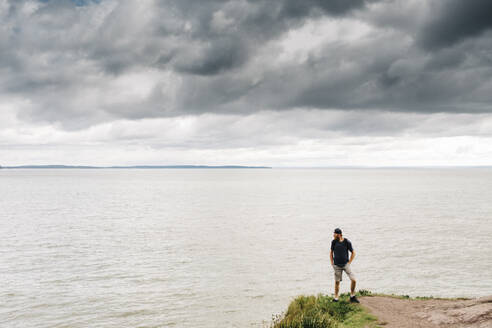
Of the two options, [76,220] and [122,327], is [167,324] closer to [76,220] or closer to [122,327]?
[122,327]

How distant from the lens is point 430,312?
16781 millimetres

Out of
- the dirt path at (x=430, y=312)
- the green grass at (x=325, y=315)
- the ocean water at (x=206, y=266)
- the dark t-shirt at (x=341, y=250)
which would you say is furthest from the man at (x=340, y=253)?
the ocean water at (x=206, y=266)

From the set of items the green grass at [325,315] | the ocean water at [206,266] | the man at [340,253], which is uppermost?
the man at [340,253]

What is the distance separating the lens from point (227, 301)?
23.6m

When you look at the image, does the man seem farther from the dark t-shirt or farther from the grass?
the grass

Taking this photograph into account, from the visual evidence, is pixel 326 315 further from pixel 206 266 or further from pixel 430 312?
pixel 206 266

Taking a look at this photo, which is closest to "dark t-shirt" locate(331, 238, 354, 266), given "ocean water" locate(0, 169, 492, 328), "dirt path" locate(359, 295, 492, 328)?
"dirt path" locate(359, 295, 492, 328)

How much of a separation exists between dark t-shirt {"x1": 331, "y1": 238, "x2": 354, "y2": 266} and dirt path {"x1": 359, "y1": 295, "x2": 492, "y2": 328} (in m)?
2.62

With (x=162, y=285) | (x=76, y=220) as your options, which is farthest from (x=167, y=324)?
(x=76, y=220)

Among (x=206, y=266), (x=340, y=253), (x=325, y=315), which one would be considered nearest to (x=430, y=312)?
(x=340, y=253)

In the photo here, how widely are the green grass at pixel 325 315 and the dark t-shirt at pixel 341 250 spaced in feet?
7.11

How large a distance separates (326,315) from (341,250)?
2.98 metres

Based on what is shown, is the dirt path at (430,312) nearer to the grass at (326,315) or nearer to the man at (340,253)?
the grass at (326,315)

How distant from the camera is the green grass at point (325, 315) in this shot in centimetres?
1538
